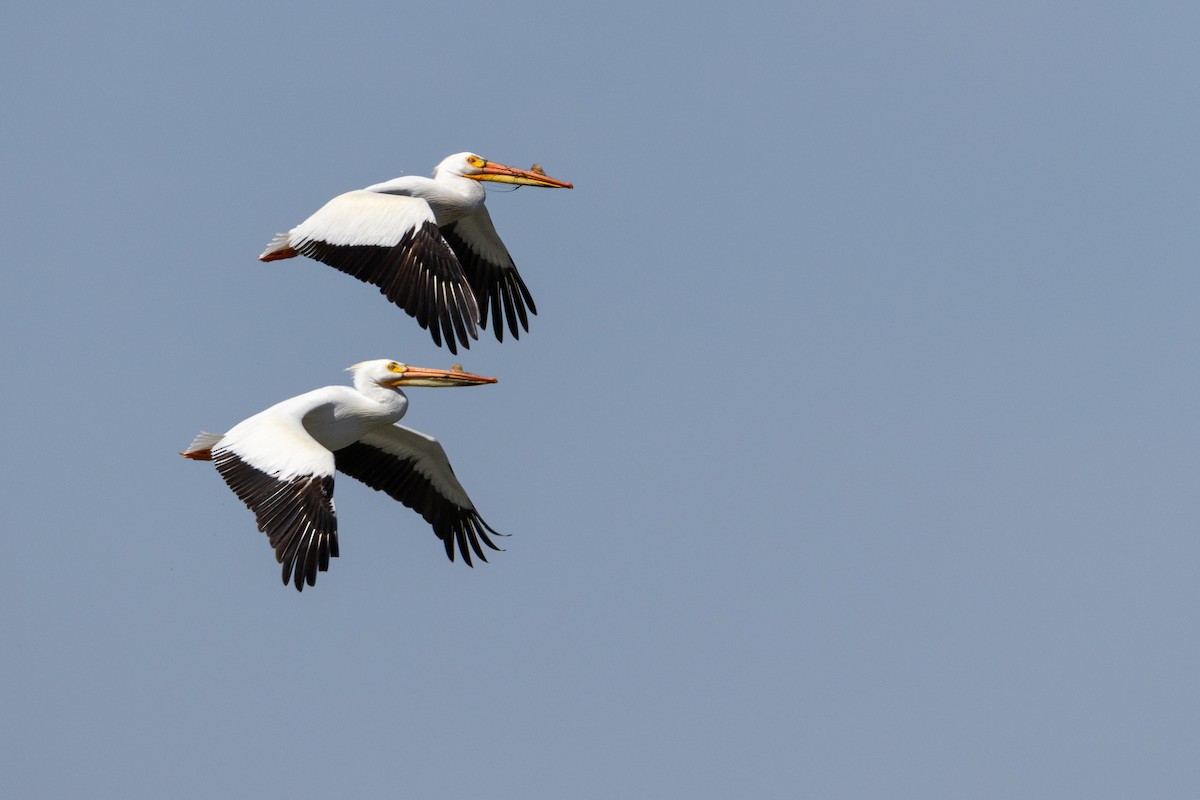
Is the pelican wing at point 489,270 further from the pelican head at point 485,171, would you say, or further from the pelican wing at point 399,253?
the pelican wing at point 399,253

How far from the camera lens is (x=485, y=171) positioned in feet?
55.1

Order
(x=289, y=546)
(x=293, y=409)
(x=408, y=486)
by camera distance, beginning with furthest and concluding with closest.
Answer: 1. (x=408, y=486)
2. (x=293, y=409)
3. (x=289, y=546)

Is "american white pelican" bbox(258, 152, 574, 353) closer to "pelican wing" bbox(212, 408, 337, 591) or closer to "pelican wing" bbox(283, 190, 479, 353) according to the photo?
"pelican wing" bbox(283, 190, 479, 353)

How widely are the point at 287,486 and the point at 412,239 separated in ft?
8.24

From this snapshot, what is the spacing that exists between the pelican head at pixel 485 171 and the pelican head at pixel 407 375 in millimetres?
2157

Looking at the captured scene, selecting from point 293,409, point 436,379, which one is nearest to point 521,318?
point 436,379

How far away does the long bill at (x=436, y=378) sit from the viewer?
15070 millimetres

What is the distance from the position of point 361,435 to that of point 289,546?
204cm

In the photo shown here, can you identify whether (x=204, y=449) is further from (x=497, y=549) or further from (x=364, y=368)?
(x=497, y=549)

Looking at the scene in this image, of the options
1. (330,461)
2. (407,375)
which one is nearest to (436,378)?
(407,375)

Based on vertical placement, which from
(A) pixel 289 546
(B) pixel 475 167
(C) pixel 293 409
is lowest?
(A) pixel 289 546

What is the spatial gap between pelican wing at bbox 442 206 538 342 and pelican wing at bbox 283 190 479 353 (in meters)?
1.79

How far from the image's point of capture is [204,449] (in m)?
14.3

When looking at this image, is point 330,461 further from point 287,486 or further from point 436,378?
point 436,378
